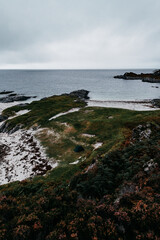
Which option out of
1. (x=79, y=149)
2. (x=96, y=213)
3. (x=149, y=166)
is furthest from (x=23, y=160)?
(x=96, y=213)

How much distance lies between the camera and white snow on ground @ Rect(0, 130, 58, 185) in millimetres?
23781

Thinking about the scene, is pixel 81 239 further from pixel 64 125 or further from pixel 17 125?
pixel 17 125

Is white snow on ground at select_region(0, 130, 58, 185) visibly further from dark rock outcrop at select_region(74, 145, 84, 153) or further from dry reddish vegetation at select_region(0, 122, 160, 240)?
dry reddish vegetation at select_region(0, 122, 160, 240)

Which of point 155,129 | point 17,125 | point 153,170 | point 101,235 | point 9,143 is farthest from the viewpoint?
point 17,125

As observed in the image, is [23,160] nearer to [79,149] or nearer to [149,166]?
[79,149]

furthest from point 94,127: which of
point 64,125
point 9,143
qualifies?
point 9,143

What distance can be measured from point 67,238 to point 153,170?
7.99m

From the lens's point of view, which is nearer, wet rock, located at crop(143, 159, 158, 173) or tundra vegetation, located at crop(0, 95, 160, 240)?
tundra vegetation, located at crop(0, 95, 160, 240)

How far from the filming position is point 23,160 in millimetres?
27719

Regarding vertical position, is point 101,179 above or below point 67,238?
below

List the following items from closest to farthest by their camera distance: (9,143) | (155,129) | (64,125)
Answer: (155,129) < (9,143) < (64,125)

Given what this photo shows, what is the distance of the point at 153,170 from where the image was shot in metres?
10.8

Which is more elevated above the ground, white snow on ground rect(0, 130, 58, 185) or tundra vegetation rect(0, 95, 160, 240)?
tundra vegetation rect(0, 95, 160, 240)

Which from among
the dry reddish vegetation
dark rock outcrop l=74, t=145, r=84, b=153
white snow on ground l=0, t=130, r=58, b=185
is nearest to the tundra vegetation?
the dry reddish vegetation
